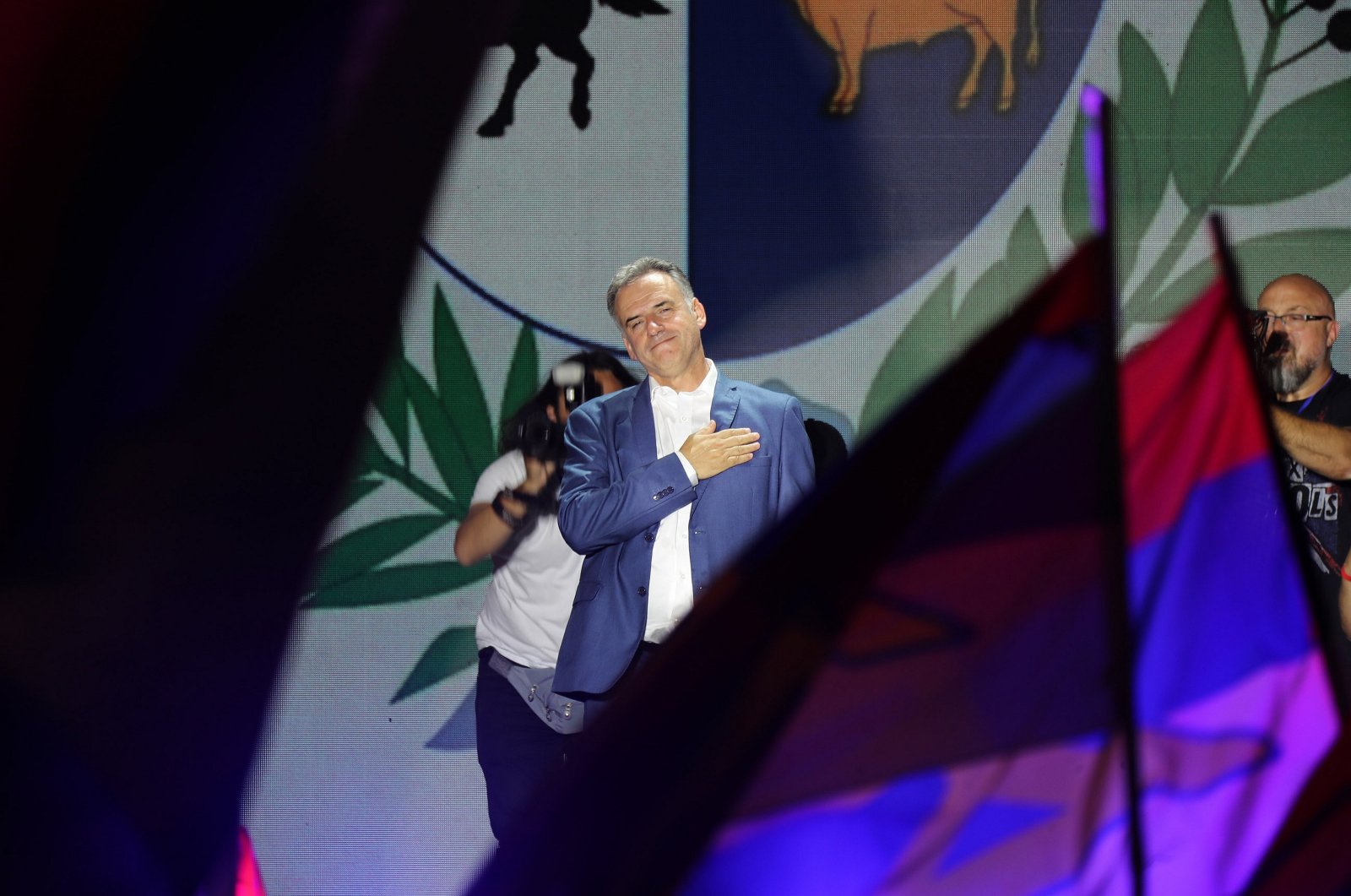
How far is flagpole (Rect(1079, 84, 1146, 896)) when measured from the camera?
54cm

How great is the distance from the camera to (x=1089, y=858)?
0.58 meters

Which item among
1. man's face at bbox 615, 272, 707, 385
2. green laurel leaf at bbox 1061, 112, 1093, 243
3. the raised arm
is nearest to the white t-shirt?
man's face at bbox 615, 272, 707, 385

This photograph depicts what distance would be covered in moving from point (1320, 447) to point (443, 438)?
1835 millimetres

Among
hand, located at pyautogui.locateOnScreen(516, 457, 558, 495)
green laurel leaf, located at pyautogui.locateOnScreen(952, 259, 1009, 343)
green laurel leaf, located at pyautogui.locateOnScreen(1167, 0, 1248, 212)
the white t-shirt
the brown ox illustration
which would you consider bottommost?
the white t-shirt

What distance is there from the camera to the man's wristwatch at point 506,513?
2584 mm

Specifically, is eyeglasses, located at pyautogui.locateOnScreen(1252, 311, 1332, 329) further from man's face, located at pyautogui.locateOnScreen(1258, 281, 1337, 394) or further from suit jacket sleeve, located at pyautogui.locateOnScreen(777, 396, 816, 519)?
suit jacket sleeve, located at pyautogui.locateOnScreen(777, 396, 816, 519)

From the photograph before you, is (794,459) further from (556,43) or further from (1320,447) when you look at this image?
(1320,447)

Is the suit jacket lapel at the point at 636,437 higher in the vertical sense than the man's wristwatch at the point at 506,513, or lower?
higher

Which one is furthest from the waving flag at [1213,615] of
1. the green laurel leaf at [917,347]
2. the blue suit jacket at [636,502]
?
the green laurel leaf at [917,347]

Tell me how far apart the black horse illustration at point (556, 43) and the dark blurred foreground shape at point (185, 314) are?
2324mm

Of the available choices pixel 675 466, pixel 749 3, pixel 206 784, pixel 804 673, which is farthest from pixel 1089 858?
pixel 749 3

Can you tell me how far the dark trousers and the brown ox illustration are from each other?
141cm

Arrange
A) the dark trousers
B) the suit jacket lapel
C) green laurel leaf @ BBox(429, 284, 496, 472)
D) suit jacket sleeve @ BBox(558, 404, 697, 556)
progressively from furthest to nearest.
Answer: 1. green laurel leaf @ BBox(429, 284, 496, 472)
2. the dark trousers
3. the suit jacket lapel
4. suit jacket sleeve @ BBox(558, 404, 697, 556)

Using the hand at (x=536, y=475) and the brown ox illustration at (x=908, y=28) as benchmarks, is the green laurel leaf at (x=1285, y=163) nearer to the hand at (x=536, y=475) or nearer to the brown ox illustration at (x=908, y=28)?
the brown ox illustration at (x=908, y=28)
